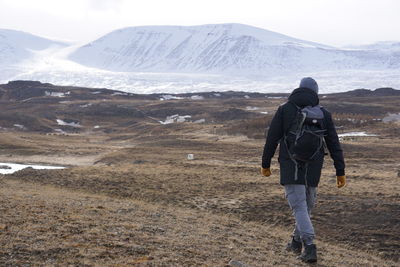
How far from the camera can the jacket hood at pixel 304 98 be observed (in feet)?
20.8

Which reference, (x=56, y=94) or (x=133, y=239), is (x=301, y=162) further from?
(x=56, y=94)

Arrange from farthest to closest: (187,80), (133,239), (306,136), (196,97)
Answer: (187,80) → (196,97) → (133,239) → (306,136)

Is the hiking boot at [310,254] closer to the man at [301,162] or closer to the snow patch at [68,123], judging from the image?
the man at [301,162]

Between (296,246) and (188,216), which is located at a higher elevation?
(296,246)

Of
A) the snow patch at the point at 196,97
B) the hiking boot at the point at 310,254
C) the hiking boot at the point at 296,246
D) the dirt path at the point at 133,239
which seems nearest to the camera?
the dirt path at the point at 133,239

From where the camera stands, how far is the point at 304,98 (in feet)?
20.9

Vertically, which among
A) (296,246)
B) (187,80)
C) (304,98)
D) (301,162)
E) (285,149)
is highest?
(304,98)

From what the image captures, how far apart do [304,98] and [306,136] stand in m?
0.51

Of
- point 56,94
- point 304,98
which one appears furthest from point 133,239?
point 56,94

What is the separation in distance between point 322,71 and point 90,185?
17302cm

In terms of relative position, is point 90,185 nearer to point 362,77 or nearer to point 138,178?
point 138,178

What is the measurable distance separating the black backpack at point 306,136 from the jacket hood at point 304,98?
0.08 meters

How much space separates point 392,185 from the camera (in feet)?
45.7

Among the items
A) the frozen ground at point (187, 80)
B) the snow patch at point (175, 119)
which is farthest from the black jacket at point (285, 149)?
the frozen ground at point (187, 80)
